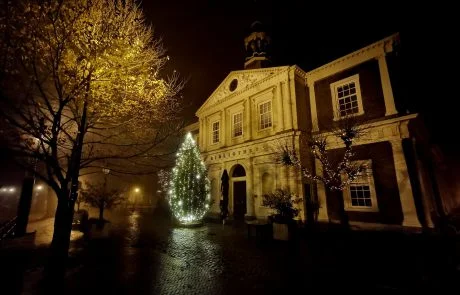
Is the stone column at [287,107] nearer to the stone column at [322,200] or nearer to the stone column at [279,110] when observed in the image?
the stone column at [279,110]

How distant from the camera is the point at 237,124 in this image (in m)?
19.6

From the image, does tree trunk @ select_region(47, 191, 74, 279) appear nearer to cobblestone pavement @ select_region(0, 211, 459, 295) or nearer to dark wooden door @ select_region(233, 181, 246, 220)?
cobblestone pavement @ select_region(0, 211, 459, 295)

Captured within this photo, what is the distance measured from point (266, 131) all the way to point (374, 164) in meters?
7.29

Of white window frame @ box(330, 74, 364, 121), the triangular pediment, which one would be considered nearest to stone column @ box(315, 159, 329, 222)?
white window frame @ box(330, 74, 364, 121)

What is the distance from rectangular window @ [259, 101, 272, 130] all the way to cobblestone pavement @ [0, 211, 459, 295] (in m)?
9.15

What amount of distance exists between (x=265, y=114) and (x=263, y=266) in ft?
41.2

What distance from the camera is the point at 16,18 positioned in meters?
5.04

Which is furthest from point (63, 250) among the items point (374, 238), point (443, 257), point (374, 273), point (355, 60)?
point (355, 60)

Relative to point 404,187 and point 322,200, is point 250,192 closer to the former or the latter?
point 322,200

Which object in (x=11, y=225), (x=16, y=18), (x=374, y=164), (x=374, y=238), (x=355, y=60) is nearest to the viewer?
(x=16, y=18)

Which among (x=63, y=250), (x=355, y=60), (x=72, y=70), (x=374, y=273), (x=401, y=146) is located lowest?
(x=374, y=273)

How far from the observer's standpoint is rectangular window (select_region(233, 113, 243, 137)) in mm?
19344

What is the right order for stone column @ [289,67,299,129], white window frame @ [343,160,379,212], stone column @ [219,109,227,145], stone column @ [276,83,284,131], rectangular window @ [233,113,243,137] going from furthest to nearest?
1. stone column @ [219,109,227,145]
2. rectangular window @ [233,113,243,137]
3. stone column @ [276,83,284,131]
4. stone column @ [289,67,299,129]
5. white window frame @ [343,160,379,212]

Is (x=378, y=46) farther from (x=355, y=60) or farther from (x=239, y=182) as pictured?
(x=239, y=182)
